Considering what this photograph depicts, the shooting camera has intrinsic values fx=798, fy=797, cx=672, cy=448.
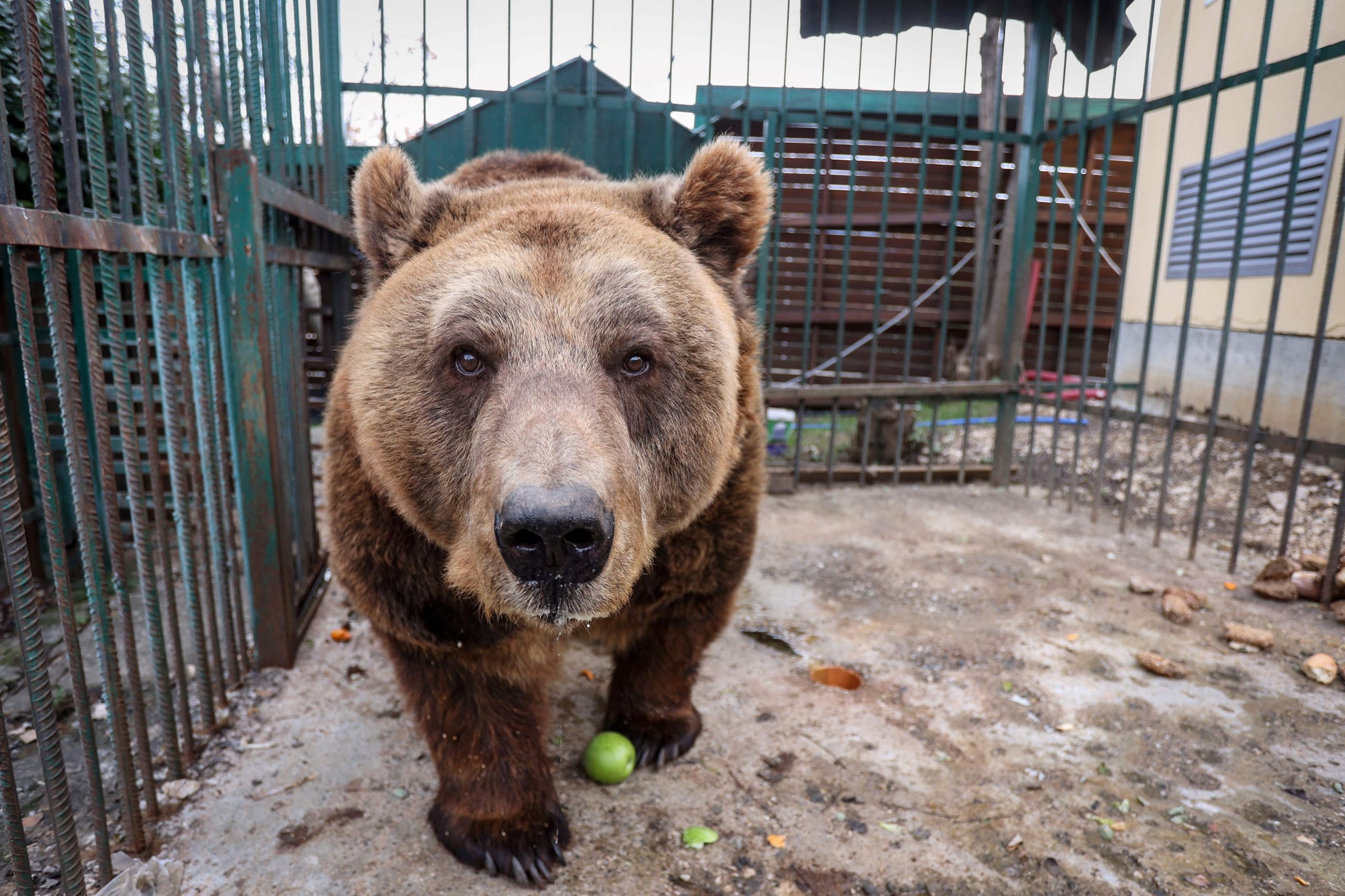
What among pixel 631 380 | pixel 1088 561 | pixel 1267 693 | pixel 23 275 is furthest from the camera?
pixel 1088 561

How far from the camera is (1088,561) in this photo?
4.49 metres

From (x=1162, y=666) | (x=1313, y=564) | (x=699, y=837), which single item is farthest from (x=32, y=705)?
(x=1313, y=564)

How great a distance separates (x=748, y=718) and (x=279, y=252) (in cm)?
261

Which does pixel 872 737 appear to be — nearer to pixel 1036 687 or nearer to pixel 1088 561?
pixel 1036 687

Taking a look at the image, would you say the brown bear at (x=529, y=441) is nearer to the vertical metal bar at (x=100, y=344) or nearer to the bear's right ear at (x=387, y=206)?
the bear's right ear at (x=387, y=206)

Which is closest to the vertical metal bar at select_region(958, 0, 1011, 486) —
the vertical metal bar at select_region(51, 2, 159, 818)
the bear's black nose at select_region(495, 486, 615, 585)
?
the bear's black nose at select_region(495, 486, 615, 585)

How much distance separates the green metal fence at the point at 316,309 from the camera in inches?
78.8

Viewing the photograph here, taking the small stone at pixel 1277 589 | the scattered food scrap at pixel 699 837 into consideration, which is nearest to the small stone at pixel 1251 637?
the small stone at pixel 1277 589

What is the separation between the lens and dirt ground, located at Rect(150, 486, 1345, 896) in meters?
2.20

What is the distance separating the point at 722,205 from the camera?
89.0 inches

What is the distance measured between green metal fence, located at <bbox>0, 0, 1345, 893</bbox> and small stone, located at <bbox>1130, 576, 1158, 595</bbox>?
61 centimetres

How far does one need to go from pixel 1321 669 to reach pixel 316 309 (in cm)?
852

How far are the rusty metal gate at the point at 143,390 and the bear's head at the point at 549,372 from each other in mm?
634

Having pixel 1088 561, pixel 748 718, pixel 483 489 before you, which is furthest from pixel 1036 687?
pixel 483 489
